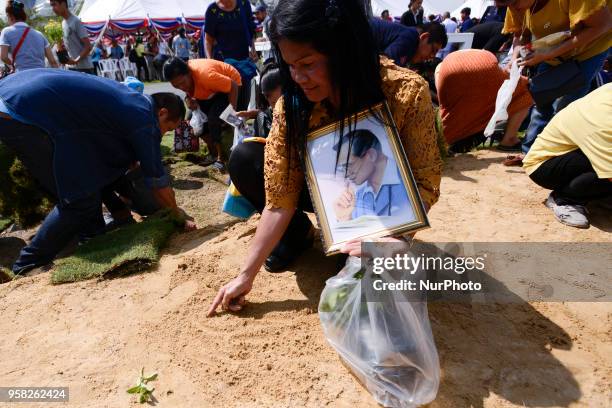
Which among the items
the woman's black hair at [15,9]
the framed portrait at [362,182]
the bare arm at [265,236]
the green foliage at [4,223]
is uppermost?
the woman's black hair at [15,9]

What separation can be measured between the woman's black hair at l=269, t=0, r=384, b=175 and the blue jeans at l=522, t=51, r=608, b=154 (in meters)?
2.46

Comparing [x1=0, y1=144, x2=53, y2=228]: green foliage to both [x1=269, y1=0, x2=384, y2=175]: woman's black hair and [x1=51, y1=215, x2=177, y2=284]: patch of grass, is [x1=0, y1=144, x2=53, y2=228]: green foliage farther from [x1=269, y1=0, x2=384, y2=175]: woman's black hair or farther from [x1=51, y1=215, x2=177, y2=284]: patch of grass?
[x1=269, y1=0, x2=384, y2=175]: woman's black hair

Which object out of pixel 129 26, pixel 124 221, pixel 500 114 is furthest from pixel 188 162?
pixel 129 26

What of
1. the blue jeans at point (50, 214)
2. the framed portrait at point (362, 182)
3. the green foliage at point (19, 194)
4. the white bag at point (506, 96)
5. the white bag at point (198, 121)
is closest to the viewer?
the framed portrait at point (362, 182)

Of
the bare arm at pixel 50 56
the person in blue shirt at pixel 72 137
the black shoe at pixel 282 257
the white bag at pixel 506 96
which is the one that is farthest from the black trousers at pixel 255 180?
the bare arm at pixel 50 56

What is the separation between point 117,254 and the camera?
8.09 ft

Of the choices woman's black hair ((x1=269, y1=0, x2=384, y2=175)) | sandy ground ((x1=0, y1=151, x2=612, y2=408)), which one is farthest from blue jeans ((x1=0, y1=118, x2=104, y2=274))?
woman's black hair ((x1=269, y1=0, x2=384, y2=175))

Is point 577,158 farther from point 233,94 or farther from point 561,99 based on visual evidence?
point 233,94

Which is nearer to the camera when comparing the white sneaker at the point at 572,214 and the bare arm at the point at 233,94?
the white sneaker at the point at 572,214

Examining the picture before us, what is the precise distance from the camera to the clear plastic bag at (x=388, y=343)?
1.26m

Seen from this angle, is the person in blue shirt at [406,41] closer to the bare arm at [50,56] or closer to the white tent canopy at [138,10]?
the bare arm at [50,56]

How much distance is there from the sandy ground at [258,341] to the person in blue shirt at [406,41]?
2329 mm

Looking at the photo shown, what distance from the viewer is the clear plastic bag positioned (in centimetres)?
126

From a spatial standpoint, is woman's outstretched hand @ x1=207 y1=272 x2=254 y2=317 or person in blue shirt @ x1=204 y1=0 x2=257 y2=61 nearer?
woman's outstretched hand @ x1=207 y1=272 x2=254 y2=317
